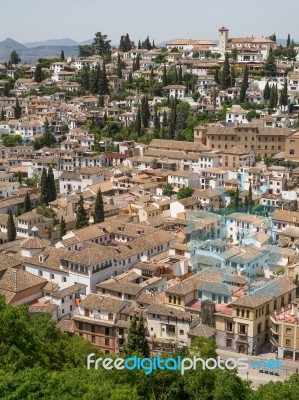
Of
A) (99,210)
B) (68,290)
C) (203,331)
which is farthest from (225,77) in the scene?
(203,331)

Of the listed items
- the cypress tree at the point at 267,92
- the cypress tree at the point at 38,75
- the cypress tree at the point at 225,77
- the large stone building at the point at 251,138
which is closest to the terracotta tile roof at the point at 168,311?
the large stone building at the point at 251,138

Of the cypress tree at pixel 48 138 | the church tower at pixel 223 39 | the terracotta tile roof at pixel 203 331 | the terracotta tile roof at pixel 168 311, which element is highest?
the church tower at pixel 223 39

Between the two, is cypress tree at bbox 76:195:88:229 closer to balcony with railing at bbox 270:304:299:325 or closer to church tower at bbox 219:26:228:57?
balcony with railing at bbox 270:304:299:325

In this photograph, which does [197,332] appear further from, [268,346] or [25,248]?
[25,248]

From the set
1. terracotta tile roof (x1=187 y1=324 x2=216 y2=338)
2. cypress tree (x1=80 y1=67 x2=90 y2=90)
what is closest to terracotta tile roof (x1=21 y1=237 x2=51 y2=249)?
terracotta tile roof (x1=187 y1=324 x2=216 y2=338)

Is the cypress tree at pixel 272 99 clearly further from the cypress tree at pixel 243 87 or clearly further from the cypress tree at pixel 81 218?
the cypress tree at pixel 81 218

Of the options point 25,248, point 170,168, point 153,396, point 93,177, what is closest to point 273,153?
point 170,168

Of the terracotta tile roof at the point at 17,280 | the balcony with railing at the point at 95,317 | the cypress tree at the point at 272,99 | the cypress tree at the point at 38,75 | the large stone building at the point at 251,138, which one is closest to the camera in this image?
the balcony with railing at the point at 95,317

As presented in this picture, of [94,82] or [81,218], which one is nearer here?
[81,218]

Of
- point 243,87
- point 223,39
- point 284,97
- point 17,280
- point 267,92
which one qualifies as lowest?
point 17,280

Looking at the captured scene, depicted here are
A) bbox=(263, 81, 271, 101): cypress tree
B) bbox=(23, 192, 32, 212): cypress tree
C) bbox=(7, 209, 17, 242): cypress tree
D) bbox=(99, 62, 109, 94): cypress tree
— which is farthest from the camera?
bbox=(99, 62, 109, 94): cypress tree

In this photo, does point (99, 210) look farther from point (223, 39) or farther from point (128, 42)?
point (128, 42)
